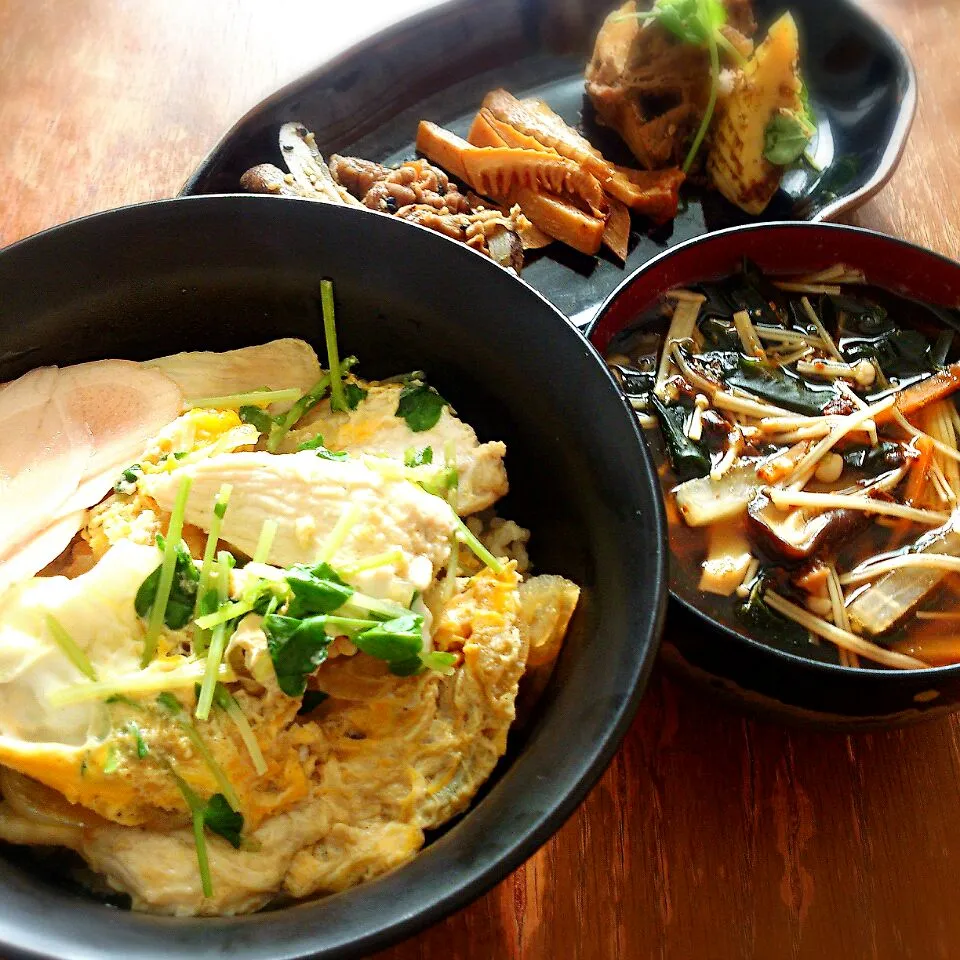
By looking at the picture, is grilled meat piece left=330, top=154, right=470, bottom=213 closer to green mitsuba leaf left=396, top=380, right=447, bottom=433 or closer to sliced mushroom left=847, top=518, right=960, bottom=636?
green mitsuba leaf left=396, top=380, right=447, bottom=433

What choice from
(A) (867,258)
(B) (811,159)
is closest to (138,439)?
(A) (867,258)

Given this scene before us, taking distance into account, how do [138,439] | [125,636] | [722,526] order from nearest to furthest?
[125,636]
[138,439]
[722,526]

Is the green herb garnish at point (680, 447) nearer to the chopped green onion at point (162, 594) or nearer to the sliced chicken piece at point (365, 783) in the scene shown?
the sliced chicken piece at point (365, 783)

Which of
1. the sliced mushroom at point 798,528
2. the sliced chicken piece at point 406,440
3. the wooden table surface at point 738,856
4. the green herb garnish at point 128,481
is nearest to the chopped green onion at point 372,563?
the sliced chicken piece at point 406,440

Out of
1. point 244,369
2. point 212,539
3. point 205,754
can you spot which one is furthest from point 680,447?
point 205,754

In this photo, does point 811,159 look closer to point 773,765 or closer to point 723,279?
point 723,279

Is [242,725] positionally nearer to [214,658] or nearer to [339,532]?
[214,658]
